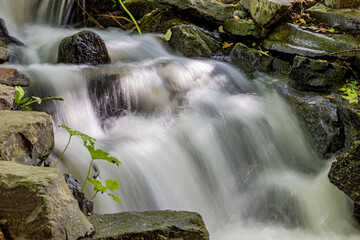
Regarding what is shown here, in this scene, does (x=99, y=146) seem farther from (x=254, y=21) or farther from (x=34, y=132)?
(x=254, y=21)

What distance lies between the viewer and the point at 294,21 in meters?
6.20

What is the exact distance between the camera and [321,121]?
161 inches

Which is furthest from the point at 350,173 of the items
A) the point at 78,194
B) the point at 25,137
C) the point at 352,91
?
the point at 25,137

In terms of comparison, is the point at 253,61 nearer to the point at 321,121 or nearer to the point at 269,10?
the point at 269,10

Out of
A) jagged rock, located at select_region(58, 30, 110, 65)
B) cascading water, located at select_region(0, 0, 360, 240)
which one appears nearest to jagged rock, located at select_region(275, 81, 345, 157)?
cascading water, located at select_region(0, 0, 360, 240)

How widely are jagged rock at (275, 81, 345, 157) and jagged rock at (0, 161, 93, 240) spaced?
3525 mm

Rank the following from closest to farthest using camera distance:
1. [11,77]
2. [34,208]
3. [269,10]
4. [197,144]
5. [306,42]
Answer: [34,208] < [11,77] < [197,144] < [306,42] < [269,10]

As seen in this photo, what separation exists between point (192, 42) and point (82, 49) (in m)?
2.17

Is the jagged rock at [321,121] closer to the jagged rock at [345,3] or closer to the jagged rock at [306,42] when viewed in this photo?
the jagged rock at [306,42]

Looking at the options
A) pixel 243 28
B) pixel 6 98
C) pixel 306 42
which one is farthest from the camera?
pixel 243 28

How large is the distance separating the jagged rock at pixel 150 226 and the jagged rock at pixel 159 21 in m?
5.64

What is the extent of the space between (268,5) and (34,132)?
5295 mm

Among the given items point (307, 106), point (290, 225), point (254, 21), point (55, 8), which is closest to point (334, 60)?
point (307, 106)

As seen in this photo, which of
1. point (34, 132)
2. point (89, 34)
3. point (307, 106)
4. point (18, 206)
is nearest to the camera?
point (18, 206)
